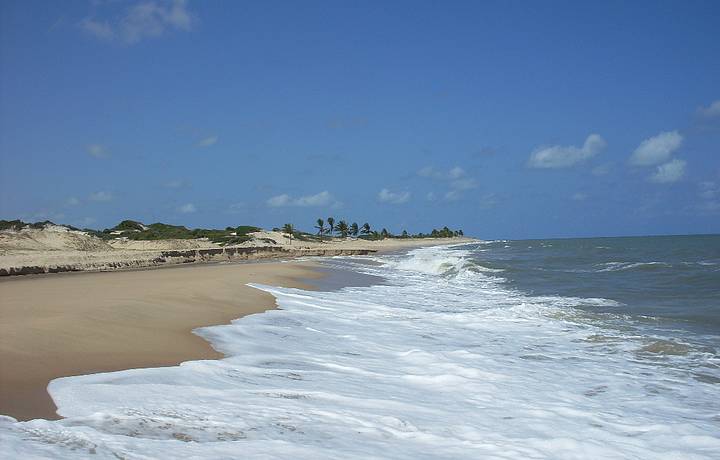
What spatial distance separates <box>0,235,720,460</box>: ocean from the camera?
3.88 metres

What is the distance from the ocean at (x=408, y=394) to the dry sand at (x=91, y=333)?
0.30m

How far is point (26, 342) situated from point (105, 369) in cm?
133

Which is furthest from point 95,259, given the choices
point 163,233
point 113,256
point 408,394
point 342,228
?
point 342,228

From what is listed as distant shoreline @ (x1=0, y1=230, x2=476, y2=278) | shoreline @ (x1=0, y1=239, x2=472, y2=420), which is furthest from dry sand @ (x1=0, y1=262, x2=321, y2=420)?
distant shoreline @ (x1=0, y1=230, x2=476, y2=278)

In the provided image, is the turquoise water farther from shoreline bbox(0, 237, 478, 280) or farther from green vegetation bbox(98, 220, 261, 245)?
green vegetation bbox(98, 220, 261, 245)

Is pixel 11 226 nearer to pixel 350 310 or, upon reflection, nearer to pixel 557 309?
pixel 350 310

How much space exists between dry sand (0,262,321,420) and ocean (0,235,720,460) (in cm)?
30

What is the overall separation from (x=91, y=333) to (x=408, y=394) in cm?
418

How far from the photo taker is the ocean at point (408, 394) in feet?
12.7

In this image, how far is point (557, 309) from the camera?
1289cm

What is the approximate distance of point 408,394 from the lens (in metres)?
5.54

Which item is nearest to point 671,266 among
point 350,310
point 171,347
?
point 350,310

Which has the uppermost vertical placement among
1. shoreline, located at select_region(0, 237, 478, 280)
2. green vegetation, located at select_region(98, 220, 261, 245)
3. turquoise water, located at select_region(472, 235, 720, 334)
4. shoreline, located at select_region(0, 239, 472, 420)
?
green vegetation, located at select_region(98, 220, 261, 245)

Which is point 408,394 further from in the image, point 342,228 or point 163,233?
point 342,228
